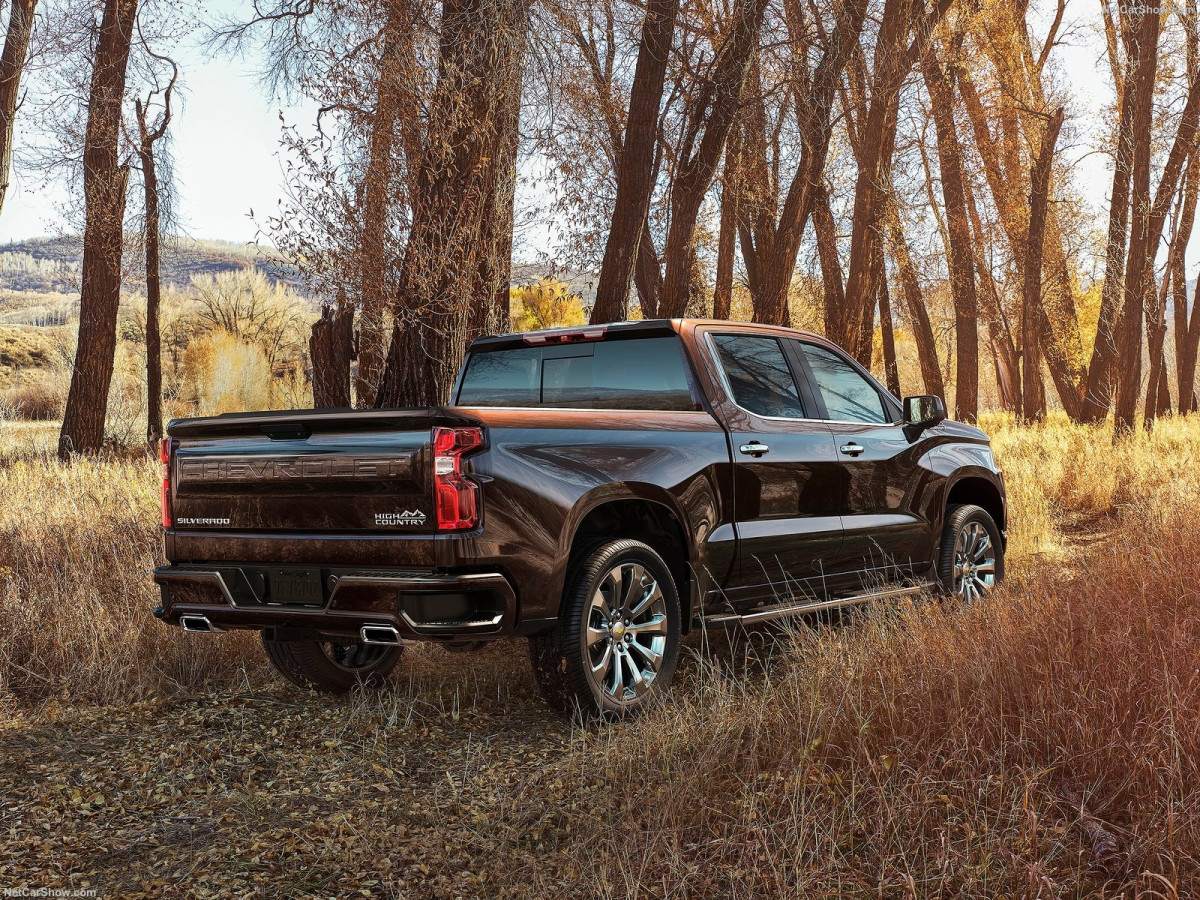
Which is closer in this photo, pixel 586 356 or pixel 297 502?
pixel 297 502

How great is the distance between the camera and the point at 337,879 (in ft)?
12.6

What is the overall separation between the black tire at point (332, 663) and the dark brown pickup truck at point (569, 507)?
2 cm

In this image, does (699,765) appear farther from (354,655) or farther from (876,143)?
(876,143)

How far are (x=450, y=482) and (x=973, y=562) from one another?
4694mm

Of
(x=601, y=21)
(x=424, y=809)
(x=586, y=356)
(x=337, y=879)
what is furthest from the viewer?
(x=601, y=21)

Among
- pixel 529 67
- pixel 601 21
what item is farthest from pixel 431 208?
pixel 601 21

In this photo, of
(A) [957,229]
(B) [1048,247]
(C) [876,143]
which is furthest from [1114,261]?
(B) [1048,247]

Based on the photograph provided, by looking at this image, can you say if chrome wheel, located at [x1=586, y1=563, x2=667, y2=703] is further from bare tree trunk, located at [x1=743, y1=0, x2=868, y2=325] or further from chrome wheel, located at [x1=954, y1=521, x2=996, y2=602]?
bare tree trunk, located at [x1=743, y1=0, x2=868, y2=325]

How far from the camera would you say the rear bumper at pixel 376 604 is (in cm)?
470

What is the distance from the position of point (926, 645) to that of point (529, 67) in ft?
26.7

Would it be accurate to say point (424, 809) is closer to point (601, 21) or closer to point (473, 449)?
point (473, 449)

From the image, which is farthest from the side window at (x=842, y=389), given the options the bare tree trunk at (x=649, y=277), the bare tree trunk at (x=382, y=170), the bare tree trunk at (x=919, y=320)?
the bare tree trunk at (x=919, y=320)

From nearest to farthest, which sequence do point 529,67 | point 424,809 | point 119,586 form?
point 424,809 → point 119,586 → point 529,67

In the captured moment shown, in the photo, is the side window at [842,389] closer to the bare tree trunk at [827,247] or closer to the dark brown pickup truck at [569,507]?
Result: the dark brown pickup truck at [569,507]
